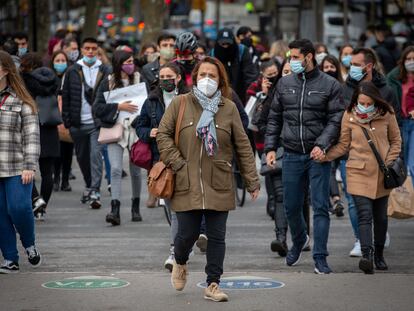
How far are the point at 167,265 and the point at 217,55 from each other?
5907 mm

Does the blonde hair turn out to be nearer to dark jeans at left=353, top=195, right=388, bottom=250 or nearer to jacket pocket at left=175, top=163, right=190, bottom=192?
jacket pocket at left=175, top=163, right=190, bottom=192

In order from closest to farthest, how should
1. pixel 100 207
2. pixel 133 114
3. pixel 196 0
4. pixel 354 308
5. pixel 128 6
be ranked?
pixel 354 308, pixel 133 114, pixel 100 207, pixel 196 0, pixel 128 6

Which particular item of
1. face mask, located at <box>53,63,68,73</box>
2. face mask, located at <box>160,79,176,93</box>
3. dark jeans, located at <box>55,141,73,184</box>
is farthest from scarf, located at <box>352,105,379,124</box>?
dark jeans, located at <box>55,141,73,184</box>

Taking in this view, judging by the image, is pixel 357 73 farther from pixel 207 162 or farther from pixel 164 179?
pixel 164 179

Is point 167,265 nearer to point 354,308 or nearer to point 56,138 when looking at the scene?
point 354,308

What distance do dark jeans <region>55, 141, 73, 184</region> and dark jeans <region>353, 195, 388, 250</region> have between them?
723cm

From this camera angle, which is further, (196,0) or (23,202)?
(196,0)

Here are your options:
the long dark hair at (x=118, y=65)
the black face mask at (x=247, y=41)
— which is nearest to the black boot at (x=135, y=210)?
the long dark hair at (x=118, y=65)

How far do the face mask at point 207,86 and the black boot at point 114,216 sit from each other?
4826mm

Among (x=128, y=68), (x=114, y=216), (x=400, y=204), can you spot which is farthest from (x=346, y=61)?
(x=400, y=204)

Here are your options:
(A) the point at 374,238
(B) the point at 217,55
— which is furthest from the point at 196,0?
(A) the point at 374,238

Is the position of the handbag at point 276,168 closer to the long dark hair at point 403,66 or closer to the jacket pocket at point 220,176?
the jacket pocket at point 220,176

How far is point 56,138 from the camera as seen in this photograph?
1500cm

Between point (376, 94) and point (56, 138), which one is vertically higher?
point (376, 94)
